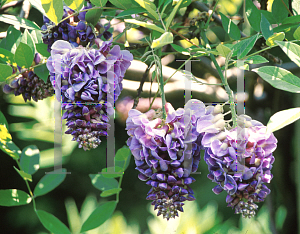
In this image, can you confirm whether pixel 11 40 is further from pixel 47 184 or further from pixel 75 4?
pixel 47 184

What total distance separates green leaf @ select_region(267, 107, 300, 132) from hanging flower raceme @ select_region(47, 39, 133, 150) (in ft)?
0.56

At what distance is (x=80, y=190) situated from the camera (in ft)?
3.38

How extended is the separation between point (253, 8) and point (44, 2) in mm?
299

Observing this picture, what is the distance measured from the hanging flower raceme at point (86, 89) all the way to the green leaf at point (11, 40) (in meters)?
0.17

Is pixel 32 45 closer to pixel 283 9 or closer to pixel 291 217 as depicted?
pixel 283 9

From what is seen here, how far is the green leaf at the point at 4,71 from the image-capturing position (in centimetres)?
42

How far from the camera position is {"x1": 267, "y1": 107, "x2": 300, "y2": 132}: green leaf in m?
0.24

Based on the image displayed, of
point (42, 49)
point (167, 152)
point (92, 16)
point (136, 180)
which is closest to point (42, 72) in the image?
point (42, 49)

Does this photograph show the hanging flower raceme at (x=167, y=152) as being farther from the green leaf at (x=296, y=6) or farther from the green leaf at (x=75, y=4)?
the green leaf at (x=296, y=6)

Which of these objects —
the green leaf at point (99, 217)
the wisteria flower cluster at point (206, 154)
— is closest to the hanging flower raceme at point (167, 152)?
the wisteria flower cluster at point (206, 154)

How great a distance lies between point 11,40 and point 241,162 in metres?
0.40

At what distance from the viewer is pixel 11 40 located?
0.48 meters

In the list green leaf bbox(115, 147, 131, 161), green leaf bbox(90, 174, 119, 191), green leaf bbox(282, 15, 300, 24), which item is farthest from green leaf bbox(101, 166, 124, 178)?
green leaf bbox(282, 15, 300, 24)

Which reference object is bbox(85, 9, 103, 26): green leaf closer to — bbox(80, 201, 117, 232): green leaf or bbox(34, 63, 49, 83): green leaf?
bbox(34, 63, 49, 83): green leaf
